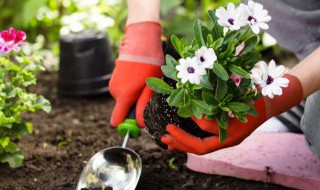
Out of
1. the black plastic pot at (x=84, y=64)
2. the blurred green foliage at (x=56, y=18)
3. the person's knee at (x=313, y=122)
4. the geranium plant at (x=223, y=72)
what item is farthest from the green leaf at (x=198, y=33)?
the blurred green foliage at (x=56, y=18)

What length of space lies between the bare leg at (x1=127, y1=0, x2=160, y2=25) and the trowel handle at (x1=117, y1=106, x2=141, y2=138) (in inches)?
10.5

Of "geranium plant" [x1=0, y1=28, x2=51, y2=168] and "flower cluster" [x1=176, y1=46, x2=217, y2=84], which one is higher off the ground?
"flower cluster" [x1=176, y1=46, x2=217, y2=84]

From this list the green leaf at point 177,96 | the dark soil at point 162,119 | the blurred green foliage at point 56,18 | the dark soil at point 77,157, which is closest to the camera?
the green leaf at point 177,96

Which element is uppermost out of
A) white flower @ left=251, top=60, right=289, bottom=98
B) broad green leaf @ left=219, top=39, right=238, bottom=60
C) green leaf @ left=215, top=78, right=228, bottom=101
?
broad green leaf @ left=219, top=39, right=238, bottom=60

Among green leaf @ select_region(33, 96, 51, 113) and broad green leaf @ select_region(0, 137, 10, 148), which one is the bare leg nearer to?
green leaf @ select_region(33, 96, 51, 113)

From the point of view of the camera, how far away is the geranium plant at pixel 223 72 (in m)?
1.29

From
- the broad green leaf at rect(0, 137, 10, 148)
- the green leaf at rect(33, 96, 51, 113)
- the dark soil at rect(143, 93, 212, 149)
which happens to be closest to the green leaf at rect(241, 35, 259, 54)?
the dark soil at rect(143, 93, 212, 149)

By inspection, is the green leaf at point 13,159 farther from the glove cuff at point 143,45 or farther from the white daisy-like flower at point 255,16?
the white daisy-like flower at point 255,16

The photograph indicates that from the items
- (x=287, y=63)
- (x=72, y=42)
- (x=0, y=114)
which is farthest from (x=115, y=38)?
(x=0, y=114)

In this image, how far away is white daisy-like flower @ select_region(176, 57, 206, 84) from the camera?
1261 millimetres

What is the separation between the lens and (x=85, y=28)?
278cm

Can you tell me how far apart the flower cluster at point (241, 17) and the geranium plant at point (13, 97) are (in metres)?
0.69

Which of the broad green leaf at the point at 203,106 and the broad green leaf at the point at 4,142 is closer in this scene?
the broad green leaf at the point at 203,106

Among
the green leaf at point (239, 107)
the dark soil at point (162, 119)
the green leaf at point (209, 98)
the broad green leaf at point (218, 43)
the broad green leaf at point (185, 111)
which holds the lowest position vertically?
the dark soil at point (162, 119)
